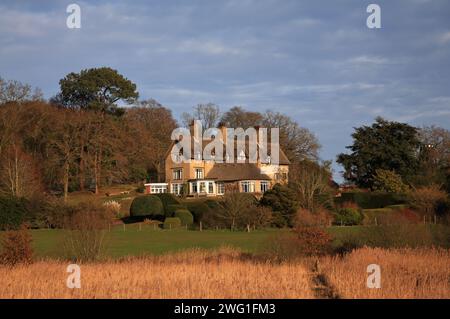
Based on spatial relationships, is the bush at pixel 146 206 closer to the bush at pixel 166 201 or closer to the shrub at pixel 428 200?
the bush at pixel 166 201

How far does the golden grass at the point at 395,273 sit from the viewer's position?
48.6ft

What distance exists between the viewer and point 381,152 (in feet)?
217

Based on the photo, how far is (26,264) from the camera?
22422mm

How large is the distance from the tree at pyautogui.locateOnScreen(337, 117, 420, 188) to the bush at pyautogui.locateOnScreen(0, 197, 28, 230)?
3681 centimetres

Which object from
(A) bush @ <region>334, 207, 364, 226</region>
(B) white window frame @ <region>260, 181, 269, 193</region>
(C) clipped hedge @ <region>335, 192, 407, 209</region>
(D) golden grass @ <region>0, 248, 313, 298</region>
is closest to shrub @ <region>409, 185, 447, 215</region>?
(A) bush @ <region>334, 207, 364, 226</region>

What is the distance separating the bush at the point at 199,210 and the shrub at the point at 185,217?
58cm

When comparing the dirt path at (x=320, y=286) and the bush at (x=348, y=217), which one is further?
the bush at (x=348, y=217)

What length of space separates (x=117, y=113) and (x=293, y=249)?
171 feet

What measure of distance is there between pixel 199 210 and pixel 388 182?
70.0 ft

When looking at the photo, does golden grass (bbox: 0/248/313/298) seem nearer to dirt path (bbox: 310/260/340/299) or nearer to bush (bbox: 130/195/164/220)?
dirt path (bbox: 310/260/340/299)

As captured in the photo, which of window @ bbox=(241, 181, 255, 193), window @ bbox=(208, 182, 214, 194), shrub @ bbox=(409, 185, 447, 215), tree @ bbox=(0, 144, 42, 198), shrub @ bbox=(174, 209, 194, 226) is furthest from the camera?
window @ bbox=(208, 182, 214, 194)

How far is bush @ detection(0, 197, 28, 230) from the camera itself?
4891 cm

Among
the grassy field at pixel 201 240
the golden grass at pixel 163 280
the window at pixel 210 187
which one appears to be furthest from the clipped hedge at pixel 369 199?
the golden grass at pixel 163 280
